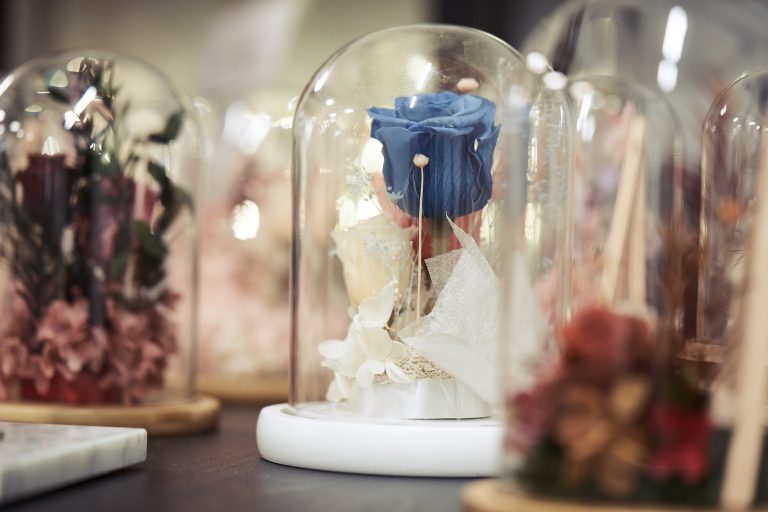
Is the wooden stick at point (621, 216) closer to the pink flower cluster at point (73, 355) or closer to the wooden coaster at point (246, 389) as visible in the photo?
the pink flower cluster at point (73, 355)

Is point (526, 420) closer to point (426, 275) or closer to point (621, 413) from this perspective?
point (621, 413)

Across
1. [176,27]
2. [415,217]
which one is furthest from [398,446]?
[176,27]

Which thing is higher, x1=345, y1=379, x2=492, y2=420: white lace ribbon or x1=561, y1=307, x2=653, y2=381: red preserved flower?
x1=561, y1=307, x2=653, y2=381: red preserved flower

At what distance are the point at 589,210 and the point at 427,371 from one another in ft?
0.51

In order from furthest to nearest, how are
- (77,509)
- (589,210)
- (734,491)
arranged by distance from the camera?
(589,210), (77,509), (734,491)

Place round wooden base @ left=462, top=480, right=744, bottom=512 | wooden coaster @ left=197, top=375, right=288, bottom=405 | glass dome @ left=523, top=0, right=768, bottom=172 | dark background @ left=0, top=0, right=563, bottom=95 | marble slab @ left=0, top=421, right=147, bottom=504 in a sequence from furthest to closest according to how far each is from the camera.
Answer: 1. dark background @ left=0, top=0, right=563, bottom=95
2. wooden coaster @ left=197, top=375, right=288, bottom=405
3. glass dome @ left=523, top=0, right=768, bottom=172
4. marble slab @ left=0, top=421, right=147, bottom=504
5. round wooden base @ left=462, top=480, right=744, bottom=512

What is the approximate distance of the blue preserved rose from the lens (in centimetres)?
75

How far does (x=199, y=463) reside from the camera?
769 mm

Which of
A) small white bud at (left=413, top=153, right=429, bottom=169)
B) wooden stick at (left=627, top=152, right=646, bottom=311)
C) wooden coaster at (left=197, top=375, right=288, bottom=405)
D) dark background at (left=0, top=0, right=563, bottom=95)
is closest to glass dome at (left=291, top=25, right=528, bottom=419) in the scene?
small white bud at (left=413, top=153, right=429, bottom=169)

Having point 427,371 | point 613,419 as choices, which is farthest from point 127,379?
point 613,419

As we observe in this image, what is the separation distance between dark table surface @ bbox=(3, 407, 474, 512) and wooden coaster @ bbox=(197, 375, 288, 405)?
39 centimetres

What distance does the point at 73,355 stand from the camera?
924 mm

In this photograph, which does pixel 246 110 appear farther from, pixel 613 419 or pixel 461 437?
pixel 613 419

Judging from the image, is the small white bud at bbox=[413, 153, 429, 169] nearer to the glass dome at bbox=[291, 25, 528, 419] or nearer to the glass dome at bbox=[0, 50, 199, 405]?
the glass dome at bbox=[291, 25, 528, 419]
